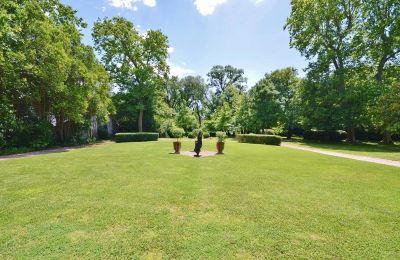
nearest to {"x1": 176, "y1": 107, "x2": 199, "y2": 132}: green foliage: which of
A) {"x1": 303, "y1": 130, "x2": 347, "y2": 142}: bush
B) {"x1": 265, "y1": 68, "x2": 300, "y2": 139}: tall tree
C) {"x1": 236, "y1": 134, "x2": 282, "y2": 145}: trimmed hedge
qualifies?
{"x1": 265, "y1": 68, "x2": 300, "y2": 139}: tall tree

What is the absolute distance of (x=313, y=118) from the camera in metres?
26.4

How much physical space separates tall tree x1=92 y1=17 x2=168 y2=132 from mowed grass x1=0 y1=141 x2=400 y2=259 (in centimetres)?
2484

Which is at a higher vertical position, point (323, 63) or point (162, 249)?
point (323, 63)

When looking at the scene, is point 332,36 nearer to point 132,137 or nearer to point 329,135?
point 329,135

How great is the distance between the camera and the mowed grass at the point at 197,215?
348 cm

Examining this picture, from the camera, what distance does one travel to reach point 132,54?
3247 cm

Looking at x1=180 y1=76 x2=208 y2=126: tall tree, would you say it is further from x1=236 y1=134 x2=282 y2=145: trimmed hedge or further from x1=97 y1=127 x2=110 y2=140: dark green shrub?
x1=236 y1=134 x2=282 y2=145: trimmed hedge

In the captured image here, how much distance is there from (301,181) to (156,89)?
2839 centimetres

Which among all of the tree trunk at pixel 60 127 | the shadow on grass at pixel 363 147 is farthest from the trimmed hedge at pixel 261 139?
the tree trunk at pixel 60 127

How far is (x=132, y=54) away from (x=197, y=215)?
103 ft

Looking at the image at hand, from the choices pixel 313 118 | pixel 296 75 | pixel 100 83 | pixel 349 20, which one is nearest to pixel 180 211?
pixel 100 83

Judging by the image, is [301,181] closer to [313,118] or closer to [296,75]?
[313,118]

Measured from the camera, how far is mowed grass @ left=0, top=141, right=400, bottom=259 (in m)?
3.48

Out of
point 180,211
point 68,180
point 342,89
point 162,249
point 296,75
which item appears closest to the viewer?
point 162,249
